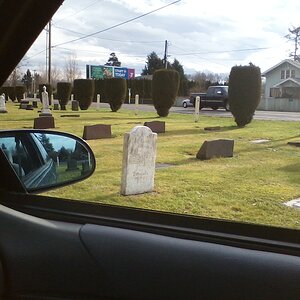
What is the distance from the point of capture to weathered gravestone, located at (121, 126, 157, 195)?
Answer: 5718mm

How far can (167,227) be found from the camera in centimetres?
146

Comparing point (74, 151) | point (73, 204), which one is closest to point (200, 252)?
point (73, 204)

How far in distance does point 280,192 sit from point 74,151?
149 inches

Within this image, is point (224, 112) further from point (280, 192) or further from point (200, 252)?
point (200, 252)

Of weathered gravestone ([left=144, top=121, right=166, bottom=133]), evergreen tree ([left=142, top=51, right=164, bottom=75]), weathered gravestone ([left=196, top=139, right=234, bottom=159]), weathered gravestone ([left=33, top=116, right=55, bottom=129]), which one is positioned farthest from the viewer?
weathered gravestone ([left=144, top=121, right=166, bottom=133])

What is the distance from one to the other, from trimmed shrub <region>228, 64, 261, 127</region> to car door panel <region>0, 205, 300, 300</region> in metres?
14.0

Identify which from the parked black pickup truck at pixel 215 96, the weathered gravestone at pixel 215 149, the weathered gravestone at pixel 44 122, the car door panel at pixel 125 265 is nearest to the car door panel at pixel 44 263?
the car door panel at pixel 125 265

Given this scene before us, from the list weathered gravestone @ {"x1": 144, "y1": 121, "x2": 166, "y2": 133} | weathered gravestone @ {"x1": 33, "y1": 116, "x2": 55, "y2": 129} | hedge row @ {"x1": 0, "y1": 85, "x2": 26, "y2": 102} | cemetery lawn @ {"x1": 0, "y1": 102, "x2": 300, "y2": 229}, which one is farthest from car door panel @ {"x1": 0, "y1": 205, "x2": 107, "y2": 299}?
weathered gravestone @ {"x1": 144, "y1": 121, "x2": 166, "y2": 133}

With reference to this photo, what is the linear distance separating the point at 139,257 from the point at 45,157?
3.24 ft

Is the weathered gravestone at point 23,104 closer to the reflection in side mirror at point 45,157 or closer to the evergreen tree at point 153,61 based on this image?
the evergreen tree at point 153,61

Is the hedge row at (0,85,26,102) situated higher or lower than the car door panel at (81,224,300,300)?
higher

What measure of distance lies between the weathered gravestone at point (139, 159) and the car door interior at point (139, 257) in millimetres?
4067

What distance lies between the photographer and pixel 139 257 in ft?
4.48

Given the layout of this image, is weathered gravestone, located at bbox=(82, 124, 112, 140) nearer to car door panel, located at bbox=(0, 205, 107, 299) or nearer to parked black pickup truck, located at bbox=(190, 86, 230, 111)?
parked black pickup truck, located at bbox=(190, 86, 230, 111)
